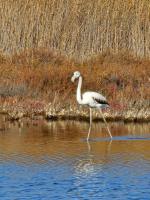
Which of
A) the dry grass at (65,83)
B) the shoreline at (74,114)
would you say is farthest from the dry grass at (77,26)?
the shoreline at (74,114)

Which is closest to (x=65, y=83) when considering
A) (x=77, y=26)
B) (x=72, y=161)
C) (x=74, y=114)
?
(x=74, y=114)

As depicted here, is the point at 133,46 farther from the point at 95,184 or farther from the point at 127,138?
the point at 95,184

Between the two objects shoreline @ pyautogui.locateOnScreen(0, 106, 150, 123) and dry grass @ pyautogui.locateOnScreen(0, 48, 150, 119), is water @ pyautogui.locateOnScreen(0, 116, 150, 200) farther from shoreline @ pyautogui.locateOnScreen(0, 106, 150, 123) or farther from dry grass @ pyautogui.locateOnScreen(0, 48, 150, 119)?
dry grass @ pyautogui.locateOnScreen(0, 48, 150, 119)

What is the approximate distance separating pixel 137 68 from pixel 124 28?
177 cm

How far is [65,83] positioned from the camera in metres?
18.0

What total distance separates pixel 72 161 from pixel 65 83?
6785 millimetres

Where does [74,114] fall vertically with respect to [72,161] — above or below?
above

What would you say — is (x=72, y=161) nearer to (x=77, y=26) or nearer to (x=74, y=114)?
(x=74, y=114)

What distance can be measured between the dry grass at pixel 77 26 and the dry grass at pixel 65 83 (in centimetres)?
42

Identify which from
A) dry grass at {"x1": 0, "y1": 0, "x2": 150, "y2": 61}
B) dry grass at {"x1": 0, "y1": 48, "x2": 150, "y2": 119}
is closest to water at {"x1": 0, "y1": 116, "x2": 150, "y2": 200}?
dry grass at {"x1": 0, "y1": 48, "x2": 150, "y2": 119}

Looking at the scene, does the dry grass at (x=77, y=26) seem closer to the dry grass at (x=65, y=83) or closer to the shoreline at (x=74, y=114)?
the dry grass at (x=65, y=83)

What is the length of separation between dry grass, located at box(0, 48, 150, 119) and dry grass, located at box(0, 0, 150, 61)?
416 millimetres

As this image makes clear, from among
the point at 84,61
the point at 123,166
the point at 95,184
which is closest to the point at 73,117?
the point at 84,61

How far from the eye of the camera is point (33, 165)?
36.0 feet
